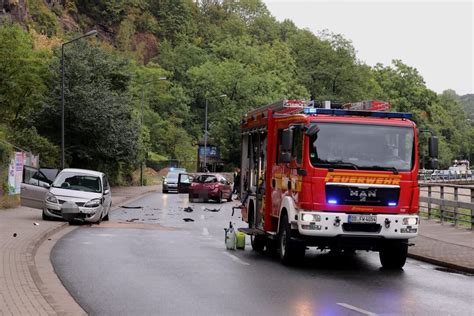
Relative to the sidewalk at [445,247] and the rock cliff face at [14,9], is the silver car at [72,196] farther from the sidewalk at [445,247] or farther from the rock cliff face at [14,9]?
the rock cliff face at [14,9]

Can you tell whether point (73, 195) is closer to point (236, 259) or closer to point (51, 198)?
point (51, 198)

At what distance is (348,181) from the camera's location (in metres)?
13.1

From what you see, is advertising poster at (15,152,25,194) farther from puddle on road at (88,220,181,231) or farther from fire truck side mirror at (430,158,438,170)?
fire truck side mirror at (430,158,438,170)

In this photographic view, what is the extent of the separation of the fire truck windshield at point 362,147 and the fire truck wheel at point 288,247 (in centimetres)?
145

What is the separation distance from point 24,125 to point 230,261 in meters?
32.2

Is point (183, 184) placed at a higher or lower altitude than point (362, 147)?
lower

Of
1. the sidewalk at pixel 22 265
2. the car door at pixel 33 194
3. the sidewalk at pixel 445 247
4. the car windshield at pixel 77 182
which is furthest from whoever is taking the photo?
the car door at pixel 33 194

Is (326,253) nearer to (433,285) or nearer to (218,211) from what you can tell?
(433,285)

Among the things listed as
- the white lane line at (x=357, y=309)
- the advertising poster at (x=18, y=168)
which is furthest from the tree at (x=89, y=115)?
the white lane line at (x=357, y=309)

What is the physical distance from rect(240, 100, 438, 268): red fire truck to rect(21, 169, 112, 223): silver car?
1013 centimetres

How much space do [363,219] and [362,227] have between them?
162mm

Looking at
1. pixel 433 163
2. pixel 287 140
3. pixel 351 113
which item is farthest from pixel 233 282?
pixel 433 163

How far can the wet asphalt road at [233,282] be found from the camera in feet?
30.9

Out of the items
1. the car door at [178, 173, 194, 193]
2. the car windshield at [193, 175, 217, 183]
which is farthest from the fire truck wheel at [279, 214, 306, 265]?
the car door at [178, 173, 194, 193]
